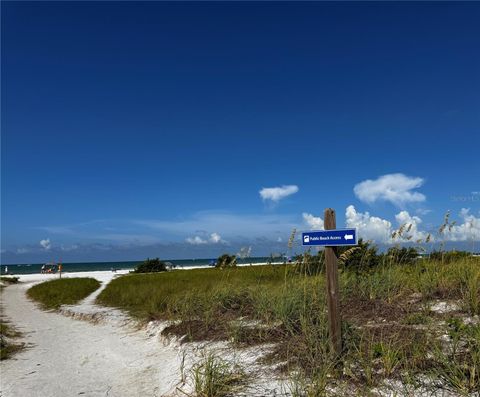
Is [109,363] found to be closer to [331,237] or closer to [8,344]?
[8,344]

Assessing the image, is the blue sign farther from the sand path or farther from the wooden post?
the sand path

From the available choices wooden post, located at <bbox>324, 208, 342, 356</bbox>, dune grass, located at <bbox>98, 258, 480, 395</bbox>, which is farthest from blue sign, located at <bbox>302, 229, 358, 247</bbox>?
dune grass, located at <bbox>98, 258, 480, 395</bbox>

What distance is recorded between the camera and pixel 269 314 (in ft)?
27.2

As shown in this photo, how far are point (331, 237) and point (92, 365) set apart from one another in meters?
5.62

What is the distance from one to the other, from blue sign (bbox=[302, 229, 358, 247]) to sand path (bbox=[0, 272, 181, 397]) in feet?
9.65

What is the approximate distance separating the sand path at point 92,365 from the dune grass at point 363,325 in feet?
2.77

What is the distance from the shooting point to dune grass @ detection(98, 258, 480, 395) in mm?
5258

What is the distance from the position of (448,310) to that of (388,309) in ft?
3.28

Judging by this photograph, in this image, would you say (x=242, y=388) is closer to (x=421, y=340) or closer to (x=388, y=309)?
(x=421, y=340)

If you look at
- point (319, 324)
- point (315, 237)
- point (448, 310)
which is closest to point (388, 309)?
point (448, 310)

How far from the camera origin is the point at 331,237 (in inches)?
227

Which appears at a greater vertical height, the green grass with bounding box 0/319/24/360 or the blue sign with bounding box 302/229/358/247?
the blue sign with bounding box 302/229/358/247

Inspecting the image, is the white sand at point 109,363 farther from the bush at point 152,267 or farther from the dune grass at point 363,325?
the bush at point 152,267

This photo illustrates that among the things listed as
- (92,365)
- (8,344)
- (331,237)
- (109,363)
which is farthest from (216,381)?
(8,344)
